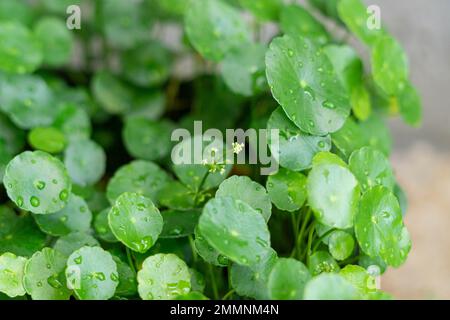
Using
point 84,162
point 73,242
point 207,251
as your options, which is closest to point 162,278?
point 207,251

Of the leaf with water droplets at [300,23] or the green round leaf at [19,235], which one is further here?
the leaf with water droplets at [300,23]

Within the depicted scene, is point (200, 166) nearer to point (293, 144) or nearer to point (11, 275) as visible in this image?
point (293, 144)

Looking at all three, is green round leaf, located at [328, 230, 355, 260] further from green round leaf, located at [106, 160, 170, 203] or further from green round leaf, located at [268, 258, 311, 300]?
green round leaf, located at [106, 160, 170, 203]

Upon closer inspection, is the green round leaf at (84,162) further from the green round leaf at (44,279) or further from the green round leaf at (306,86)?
the green round leaf at (306,86)

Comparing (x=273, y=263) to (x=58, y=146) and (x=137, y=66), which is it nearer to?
(x=58, y=146)

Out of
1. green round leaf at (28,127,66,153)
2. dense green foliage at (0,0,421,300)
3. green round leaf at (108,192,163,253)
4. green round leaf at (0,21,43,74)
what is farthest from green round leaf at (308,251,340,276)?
green round leaf at (0,21,43,74)

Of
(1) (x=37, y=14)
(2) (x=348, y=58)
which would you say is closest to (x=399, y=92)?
(2) (x=348, y=58)

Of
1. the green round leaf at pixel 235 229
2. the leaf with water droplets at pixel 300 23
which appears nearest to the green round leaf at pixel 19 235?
the green round leaf at pixel 235 229
